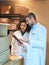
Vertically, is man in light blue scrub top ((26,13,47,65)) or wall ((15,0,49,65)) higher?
wall ((15,0,49,65))

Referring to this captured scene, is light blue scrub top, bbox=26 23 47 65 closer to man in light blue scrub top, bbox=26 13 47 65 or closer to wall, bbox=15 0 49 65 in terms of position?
man in light blue scrub top, bbox=26 13 47 65

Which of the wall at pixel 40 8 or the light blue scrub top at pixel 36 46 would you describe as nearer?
the light blue scrub top at pixel 36 46

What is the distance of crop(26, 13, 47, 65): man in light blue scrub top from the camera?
2.38 metres

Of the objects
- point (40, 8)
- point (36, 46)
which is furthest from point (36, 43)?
point (40, 8)

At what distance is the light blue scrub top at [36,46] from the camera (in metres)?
2.38

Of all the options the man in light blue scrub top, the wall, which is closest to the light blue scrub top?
the man in light blue scrub top

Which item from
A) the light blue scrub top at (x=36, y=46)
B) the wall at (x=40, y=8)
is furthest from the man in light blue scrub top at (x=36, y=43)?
the wall at (x=40, y=8)

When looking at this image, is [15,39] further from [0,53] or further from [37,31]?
[0,53]

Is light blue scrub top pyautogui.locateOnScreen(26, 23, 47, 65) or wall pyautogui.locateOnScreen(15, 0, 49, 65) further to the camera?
wall pyautogui.locateOnScreen(15, 0, 49, 65)

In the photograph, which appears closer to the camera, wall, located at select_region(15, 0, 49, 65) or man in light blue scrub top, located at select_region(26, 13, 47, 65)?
man in light blue scrub top, located at select_region(26, 13, 47, 65)

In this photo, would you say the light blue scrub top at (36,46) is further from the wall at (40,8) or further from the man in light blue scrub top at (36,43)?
the wall at (40,8)

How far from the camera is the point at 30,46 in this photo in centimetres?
236

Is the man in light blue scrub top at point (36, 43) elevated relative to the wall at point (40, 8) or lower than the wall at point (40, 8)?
lower

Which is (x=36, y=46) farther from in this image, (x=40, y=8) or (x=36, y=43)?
(x=40, y=8)
